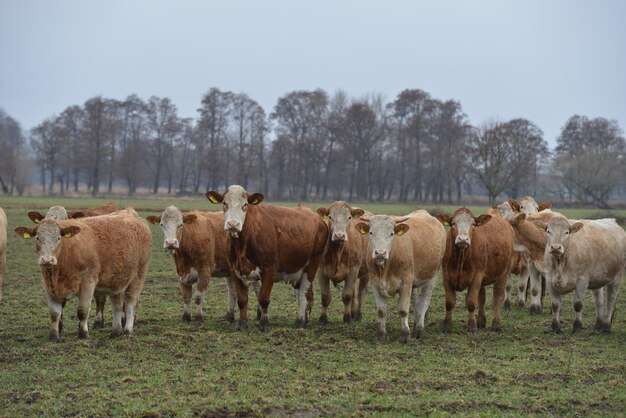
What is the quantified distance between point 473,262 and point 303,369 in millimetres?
4131

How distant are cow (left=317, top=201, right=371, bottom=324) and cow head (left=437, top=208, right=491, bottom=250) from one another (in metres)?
1.65

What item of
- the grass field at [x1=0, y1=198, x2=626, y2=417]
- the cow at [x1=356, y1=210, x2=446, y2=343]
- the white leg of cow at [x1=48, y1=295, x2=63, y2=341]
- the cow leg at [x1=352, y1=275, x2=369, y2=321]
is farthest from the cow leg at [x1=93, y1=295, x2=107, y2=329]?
the cow at [x1=356, y1=210, x2=446, y2=343]

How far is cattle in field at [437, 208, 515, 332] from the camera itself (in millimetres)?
11531

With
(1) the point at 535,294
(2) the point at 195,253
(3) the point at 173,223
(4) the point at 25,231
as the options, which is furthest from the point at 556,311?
(4) the point at 25,231

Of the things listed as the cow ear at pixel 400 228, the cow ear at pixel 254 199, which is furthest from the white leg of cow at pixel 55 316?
the cow ear at pixel 400 228

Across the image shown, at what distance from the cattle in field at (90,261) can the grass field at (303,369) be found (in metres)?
0.50

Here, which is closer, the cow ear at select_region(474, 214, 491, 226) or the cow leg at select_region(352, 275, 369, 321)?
the cow ear at select_region(474, 214, 491, 226)

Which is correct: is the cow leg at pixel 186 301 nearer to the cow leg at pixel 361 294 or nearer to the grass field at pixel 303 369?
the grass field at pixel 303 369

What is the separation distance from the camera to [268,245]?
11.8 meters

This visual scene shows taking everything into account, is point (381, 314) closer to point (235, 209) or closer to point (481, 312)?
point (481, 312)

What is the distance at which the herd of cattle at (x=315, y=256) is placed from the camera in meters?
10.4

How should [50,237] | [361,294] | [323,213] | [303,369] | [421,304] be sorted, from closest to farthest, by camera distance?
[303,369] → [50,237] → [421,304] → [323,213] → [361,294]

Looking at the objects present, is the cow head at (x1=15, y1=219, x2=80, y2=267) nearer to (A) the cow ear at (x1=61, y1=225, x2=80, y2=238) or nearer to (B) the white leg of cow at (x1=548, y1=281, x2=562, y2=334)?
(A) the cow ear at (x1=61, y1=225, x2=80, y2=238)

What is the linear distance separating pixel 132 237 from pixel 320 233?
339cm
